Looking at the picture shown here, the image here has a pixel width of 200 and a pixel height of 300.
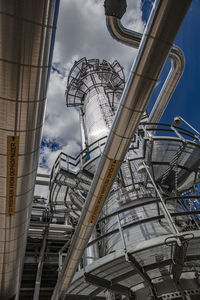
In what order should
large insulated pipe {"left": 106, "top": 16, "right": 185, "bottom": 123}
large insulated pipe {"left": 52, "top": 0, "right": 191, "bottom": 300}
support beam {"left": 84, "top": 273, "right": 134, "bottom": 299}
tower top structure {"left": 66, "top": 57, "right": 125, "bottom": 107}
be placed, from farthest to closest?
1. tower top structure {"left": 66, "top": 57, "right": 125, "bottom": 107}
2. large insulated pipe {"left": 106, "top": 16, "right": 185, "bottom": 123}
3. support beam {"left": 84, "top": 273, "right": 134, "bottom": 299}
4. large insulated pipe {"left": 52, "top": 0, "right": 191, "bottom": 300}

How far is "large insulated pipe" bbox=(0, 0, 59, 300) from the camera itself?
2.44 metres

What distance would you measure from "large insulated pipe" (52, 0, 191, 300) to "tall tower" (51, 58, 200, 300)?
90 cm

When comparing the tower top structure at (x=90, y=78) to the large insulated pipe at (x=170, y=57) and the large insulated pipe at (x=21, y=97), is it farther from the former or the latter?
the large insulated pipe at (x=21, y=97)

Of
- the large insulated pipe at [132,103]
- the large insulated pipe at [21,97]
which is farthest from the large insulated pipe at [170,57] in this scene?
the large insulated pipe at [21,97]

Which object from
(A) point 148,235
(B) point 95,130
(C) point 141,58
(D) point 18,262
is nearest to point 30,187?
(D) point 18,262

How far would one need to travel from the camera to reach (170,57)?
13867 millimetres

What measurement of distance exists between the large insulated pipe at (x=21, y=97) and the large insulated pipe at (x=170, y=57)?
1188 centimetres

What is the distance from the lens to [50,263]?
13250 millimetres

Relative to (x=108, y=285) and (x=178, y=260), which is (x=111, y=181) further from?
(x=108, y=285)

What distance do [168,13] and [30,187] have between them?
13.0 ft

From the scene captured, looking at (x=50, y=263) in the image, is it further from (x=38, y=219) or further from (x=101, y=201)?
(x=101, y=201)

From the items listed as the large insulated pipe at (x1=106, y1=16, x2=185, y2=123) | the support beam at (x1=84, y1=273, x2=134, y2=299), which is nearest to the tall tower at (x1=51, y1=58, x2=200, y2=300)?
the support beam at (x1=84, y1=273, x2=134, y2=299)

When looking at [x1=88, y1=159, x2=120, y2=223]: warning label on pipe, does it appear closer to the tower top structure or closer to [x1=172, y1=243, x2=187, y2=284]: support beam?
[x1=172, y1=243, x2=187, y2=284]: support beam

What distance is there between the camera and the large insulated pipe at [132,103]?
2729 mm
